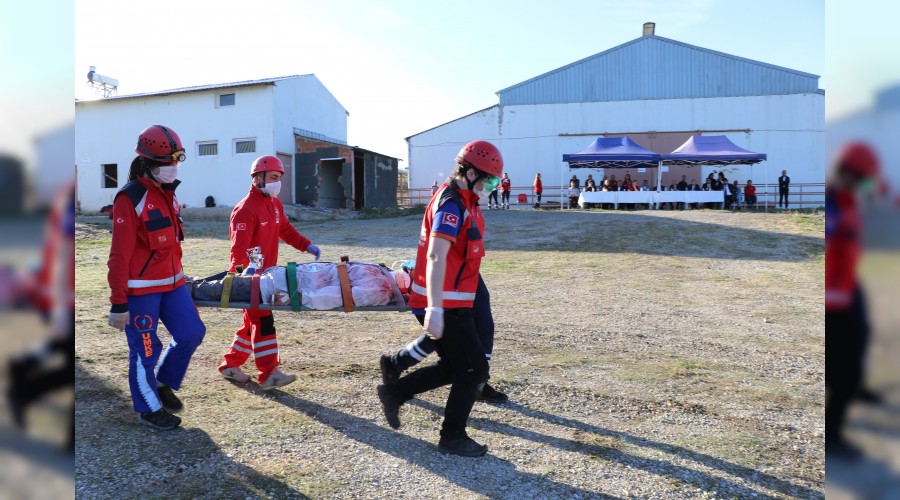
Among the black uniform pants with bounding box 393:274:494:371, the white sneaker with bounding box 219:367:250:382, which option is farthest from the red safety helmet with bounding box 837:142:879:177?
the white sneaker with bounding box 219:367:250:382

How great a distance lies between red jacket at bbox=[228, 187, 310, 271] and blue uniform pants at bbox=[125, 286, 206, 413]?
0.86 m

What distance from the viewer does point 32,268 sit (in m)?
0.78

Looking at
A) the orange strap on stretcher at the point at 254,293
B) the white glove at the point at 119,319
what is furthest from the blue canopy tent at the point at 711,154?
the white glove at the point at 119,319

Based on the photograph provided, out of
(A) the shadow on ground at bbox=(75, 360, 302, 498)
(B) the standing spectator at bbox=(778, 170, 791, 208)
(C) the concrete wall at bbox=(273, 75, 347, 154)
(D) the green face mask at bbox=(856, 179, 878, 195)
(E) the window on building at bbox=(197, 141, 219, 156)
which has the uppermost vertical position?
(C) the concrete wall at bbox=(273, 75, 347, 154)

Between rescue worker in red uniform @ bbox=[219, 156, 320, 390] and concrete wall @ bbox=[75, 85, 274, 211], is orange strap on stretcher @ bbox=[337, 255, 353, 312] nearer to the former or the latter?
rescue worker in red uniform @ bbox=[219, 156, 320, 390]

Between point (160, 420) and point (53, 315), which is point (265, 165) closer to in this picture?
point (160, 420)

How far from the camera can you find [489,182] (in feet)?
13.5

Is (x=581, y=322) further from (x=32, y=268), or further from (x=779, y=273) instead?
(x=32, y=268)

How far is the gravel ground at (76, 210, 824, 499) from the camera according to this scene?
3.54m

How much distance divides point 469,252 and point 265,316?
2060 mm

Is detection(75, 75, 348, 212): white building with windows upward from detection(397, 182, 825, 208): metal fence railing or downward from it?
upward

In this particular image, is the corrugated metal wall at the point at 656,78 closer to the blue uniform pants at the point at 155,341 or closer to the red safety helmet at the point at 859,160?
the blue uniform pants at the point at 155,341

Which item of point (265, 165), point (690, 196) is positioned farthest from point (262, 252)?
point (690, 196)

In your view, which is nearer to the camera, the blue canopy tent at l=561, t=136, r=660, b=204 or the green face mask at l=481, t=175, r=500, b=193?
the green face mask at l=481, t=175, r=500, b=193
